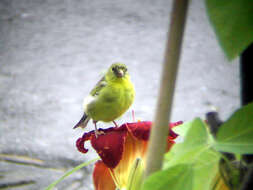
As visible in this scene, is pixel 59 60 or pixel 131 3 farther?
pixel 131 3

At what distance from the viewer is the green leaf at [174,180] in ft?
Result: 0.73

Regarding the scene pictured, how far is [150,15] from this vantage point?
12.5 ft

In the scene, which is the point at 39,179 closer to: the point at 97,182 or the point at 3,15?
the point at 97,182

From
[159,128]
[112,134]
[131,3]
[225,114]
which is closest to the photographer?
[159,128]

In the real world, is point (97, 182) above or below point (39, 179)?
above

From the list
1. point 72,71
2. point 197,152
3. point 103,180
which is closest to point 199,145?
point 197,152

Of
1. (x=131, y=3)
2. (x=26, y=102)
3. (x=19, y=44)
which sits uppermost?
(x=131, y=3)

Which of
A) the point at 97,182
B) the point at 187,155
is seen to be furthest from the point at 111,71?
the point at 187,155

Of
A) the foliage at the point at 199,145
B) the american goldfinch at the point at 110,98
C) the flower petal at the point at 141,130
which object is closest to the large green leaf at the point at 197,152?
the foliage at the point at 199,145

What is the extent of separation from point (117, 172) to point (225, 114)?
221cm

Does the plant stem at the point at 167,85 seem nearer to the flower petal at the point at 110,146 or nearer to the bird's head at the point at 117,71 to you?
the flower petal at the point at 110,146

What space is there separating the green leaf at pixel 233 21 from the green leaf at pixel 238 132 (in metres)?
0.05

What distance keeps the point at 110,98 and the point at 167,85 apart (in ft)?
2.53

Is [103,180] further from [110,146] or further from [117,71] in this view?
[117,71]
